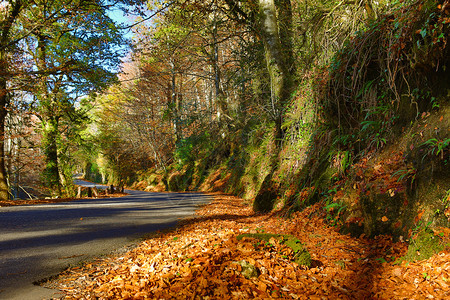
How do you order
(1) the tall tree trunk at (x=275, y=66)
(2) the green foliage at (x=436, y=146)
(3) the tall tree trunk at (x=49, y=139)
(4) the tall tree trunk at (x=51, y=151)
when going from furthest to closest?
(4) the tall tree trunk at (x=51, y=151), (3) the tall tree trunk at (x=49, y=139), (1) the tall tree trunk at (x=275, y=66), (2) the green foliage at (x=436, y=146)

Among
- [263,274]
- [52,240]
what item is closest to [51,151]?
[52,240]

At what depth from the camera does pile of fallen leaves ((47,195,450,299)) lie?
2055mm

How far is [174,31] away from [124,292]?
17.7 metres

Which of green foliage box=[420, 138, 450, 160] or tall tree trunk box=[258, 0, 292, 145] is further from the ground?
tall tree trunk box=[258, 0, 292, 145]

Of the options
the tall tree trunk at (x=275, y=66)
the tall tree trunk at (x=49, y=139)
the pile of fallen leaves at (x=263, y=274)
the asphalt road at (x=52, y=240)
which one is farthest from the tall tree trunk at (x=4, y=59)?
the pile of fallen leaves at (x=263, y=274)

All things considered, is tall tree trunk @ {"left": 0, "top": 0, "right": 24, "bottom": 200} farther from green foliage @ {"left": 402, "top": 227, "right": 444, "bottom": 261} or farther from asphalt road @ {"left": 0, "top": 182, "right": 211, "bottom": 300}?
green foliage @ {"left": 402, "top": 227, "right": 444, "bottom": 261}

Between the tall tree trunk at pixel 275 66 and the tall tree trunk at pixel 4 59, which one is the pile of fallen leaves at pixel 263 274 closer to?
the tall tree trunk at pixel 275 66

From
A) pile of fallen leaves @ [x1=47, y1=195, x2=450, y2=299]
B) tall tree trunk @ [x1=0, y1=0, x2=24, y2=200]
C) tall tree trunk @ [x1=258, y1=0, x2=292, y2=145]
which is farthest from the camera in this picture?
tall tree trunk @ [x1=0, y1=0, x2=24, y2=200]

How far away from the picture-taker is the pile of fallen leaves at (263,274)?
2.05m

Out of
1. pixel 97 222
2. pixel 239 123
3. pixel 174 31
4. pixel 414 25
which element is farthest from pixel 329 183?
pixel 174 31

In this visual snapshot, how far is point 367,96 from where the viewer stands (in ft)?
13.4

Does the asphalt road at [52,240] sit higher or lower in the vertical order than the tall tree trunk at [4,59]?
lower

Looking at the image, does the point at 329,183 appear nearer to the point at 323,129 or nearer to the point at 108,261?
the point at 323,129

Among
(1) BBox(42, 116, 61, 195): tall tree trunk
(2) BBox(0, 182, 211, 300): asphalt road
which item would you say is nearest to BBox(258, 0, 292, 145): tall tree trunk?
(2) BBox(0, 182, 211, 300): asphalt road
